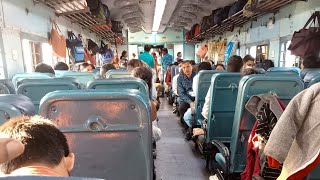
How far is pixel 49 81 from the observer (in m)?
2.80

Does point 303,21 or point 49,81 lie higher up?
point 303,21

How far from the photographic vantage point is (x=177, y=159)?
13.7 feet

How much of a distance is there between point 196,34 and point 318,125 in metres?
14.6

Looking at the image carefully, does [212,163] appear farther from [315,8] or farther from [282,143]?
[315,8]

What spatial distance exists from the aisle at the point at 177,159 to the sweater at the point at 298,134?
226cm

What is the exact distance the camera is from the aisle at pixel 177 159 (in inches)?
143

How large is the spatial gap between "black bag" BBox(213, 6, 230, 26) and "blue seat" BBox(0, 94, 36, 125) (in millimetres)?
9404

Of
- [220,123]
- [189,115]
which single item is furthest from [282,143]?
[189,115]

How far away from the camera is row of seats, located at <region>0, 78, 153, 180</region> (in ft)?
5.20

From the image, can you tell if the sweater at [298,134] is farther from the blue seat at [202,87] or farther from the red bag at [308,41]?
the red bag at [308,41]

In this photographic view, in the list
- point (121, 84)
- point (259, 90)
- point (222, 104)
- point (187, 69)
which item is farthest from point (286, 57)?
point (121, 84)

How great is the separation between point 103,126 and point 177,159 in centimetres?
277

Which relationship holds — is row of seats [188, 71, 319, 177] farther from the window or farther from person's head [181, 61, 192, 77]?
the window

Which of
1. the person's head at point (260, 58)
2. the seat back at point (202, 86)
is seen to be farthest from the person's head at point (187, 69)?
the person's head at point (260, 58)
